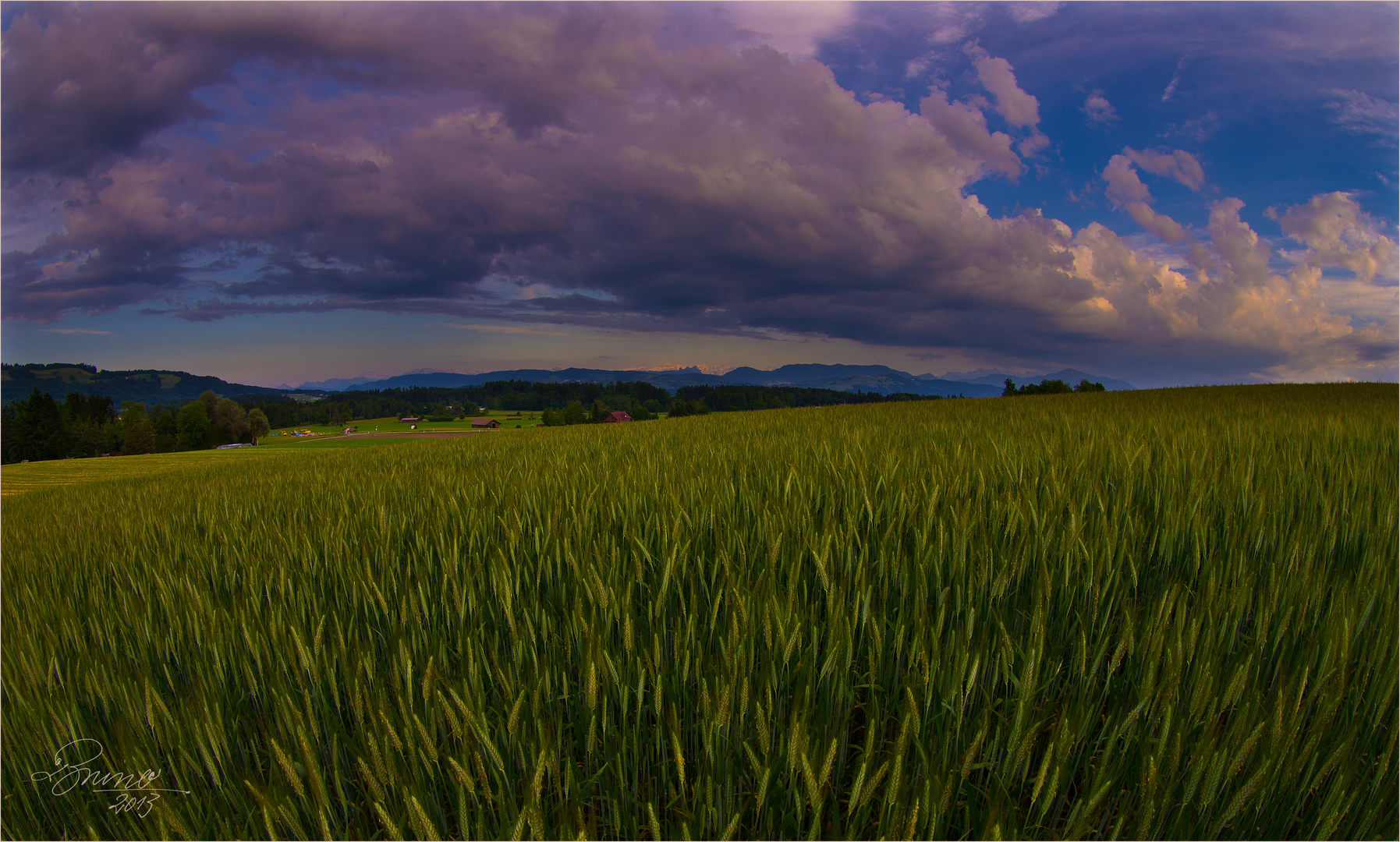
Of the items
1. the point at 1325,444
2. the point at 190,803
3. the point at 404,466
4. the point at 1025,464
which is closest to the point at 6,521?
the point at 404,466

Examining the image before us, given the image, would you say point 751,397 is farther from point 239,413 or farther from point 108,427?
point 108,427

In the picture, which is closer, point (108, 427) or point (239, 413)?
point (108, 427)

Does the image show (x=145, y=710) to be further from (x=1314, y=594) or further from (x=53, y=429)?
(x=53, y=429)
